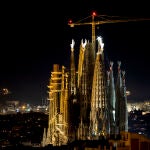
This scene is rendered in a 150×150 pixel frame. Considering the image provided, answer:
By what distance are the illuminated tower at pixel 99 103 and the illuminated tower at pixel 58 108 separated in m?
3.26

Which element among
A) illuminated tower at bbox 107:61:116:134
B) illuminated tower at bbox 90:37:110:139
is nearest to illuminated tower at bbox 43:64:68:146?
illuminated tower at bbox 90:37:110:139

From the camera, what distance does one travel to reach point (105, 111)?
32.2 meters

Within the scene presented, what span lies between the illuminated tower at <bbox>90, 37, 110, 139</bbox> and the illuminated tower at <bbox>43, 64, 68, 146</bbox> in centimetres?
326

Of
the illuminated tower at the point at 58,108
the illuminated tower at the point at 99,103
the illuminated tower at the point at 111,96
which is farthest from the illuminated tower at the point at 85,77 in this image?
the illuminated tower at the point at 99,103

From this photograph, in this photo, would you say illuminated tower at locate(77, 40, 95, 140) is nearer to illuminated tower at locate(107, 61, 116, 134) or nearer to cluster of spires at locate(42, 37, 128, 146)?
cluster of spires at locate(42, 37, 128, 146)

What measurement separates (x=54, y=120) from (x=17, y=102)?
300 feet

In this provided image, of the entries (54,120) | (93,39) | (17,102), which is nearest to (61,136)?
(54,120)

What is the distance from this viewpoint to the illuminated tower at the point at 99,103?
3203 cm

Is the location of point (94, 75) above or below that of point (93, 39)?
below

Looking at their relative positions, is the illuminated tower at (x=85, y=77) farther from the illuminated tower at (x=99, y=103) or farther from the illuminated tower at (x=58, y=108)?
the illuminated tower at (x=99, y=103)

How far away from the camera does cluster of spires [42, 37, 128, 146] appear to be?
3241 cm

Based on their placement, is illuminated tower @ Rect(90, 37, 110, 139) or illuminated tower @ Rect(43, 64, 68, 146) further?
illuminated tower @ Rect(43, 64, 68, 146)

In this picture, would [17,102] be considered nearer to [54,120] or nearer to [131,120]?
[131,120]

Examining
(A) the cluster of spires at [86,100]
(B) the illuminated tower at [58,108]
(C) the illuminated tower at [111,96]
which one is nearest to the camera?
(A) the cluster of spires at [86,100]
